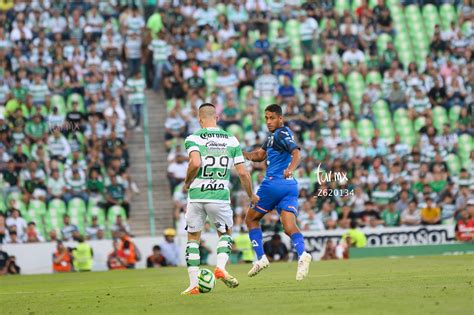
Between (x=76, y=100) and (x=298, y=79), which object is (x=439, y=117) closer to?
(x=298, y=79)

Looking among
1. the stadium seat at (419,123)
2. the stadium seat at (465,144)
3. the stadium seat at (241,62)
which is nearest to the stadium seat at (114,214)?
the stadium seat at (241,62)

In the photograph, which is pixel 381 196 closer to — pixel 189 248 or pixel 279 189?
pixel 279 189

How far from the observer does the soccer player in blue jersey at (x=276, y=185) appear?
16.9 metres

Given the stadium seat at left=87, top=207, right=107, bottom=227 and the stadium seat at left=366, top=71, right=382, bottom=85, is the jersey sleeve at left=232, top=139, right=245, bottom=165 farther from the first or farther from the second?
the stadium seat at left=366, top=71, right=382, bottom=85

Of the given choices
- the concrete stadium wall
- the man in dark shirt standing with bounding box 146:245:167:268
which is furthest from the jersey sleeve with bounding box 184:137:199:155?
the concrete stadium wall

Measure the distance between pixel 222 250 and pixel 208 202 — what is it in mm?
688

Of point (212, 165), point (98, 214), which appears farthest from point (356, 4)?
point (212, 165)

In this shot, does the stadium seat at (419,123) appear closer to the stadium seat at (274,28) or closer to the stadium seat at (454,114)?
the stadium seat at (454,114)

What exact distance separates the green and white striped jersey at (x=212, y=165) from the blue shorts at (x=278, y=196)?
2130 millimetres

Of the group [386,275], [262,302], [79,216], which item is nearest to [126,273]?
[79,216]

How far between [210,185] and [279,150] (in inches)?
87.6

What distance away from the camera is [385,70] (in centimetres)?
3572

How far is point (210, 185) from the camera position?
49.8 feet

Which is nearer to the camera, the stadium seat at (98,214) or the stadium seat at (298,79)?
the stadium seat at (98,214)
